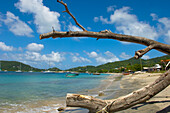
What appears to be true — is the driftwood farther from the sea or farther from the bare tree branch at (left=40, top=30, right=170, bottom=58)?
the sea

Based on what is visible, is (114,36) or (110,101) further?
(114,36)

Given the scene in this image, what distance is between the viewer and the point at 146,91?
120 inches

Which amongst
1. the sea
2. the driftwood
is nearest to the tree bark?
the driftwood

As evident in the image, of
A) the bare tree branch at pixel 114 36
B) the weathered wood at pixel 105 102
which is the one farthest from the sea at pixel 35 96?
the bare tree branch at pixel 114 36

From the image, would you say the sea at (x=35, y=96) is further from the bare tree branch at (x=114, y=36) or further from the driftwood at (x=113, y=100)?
the bare tree branch at (x=114, y=36)

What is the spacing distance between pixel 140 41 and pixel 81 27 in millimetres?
1588

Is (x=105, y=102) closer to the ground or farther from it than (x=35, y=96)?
farther from it

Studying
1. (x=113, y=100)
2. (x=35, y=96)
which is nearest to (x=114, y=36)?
(x=113, y=100)

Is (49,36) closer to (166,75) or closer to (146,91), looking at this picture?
(146,91)

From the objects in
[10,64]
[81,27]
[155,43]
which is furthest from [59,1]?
[10,64]

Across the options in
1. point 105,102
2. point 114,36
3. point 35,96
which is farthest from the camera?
point 35,96

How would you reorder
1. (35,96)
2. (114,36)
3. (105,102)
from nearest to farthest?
(105,102), (114,36), (35,96)

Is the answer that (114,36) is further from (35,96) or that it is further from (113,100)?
(35,96)

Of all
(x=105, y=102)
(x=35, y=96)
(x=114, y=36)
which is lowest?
(x=35, y=96)
